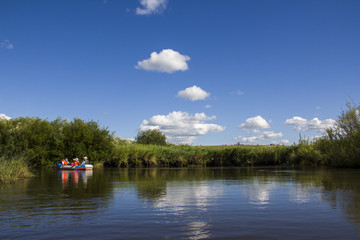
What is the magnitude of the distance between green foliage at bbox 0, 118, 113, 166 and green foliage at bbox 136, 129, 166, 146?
4444cm

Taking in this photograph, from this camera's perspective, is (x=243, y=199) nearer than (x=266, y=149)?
Yes

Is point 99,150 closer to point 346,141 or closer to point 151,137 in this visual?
point 346,141

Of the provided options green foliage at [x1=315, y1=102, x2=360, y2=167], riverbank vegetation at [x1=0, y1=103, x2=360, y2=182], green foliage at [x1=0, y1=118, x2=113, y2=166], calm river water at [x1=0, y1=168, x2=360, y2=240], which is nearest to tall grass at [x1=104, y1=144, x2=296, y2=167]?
riverbank vegetation at [x1=0, y1=103, x2=360, y2=182]

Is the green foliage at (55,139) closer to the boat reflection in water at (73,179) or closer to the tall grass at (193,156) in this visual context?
the tall grass at (193,156)

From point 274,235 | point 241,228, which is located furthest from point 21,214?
point 274,235

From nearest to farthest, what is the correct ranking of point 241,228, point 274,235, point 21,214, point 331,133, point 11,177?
point 274,235 → point 241,228 → point 21,214 → point 11,177 → point 331,133

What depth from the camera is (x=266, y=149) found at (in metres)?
44.8

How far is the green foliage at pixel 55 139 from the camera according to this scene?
42812 mm

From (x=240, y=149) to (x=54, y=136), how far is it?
1036 inches

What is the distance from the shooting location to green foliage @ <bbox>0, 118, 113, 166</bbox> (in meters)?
42.8

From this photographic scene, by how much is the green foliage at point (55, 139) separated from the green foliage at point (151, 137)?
44.4m

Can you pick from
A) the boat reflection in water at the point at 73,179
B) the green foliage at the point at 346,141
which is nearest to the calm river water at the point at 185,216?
the boat reflection in water at the point at 73,179

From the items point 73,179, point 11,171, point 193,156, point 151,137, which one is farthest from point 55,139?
point 151,137

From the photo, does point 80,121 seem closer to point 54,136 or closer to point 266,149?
point 54,136
